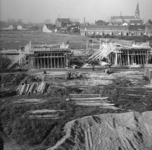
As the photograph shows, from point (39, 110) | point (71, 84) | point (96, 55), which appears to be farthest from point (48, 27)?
point (39, 110)

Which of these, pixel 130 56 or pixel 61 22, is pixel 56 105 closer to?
pixel 130 56

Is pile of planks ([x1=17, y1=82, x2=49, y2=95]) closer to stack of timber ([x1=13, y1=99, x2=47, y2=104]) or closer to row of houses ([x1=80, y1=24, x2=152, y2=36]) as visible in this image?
stack of timber ([x1=13, y1=99, x2=47, y2=104])

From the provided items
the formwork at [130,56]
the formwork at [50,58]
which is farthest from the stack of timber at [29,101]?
the formwork at [130,56]

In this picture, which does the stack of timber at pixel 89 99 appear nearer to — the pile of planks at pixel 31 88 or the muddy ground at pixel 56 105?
the muddy ground at pixel 56 105

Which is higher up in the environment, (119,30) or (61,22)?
(61,22)

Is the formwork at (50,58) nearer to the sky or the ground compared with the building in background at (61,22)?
nearer to the ground

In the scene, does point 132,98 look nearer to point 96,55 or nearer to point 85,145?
point 85,145

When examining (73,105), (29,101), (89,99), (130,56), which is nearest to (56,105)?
(73,105)
